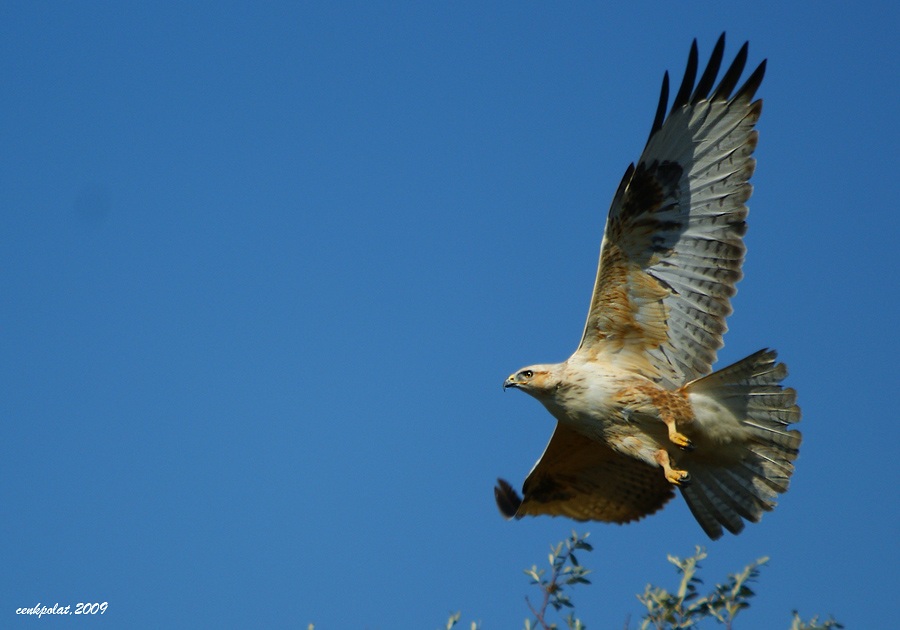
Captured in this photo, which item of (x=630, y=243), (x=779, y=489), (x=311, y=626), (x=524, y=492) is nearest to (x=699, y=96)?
(x=630, y=243)

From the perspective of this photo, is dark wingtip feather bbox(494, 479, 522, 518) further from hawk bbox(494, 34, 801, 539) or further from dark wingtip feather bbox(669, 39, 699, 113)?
dark wingtip feather bbox(669, 39, 699, 113)

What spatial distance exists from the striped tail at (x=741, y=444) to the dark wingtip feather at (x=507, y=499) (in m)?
1.36

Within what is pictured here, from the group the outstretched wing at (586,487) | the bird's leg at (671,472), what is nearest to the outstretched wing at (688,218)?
the bird's leg at (671,472)

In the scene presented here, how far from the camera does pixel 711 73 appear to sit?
6.83 m

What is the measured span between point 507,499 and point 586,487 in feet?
1.95

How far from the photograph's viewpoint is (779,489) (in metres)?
7.06

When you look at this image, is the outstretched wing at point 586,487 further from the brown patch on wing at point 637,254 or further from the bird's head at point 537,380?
the brown patch on wing at point 637,254

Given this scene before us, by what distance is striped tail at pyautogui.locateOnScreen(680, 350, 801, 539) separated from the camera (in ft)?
22.0

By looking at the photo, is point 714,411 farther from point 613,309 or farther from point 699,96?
point 699,96

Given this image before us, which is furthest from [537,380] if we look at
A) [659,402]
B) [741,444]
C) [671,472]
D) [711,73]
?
[711,73]

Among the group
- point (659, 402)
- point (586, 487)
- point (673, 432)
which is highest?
point (586, 487)

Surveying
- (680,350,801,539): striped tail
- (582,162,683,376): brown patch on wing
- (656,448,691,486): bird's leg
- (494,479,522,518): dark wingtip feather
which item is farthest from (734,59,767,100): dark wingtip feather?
(494,479,522,518): dark wingtip feather

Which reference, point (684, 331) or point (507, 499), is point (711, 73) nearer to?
point (684, 331)

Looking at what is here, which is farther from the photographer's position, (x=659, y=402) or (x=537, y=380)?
(x=537, y=380)
